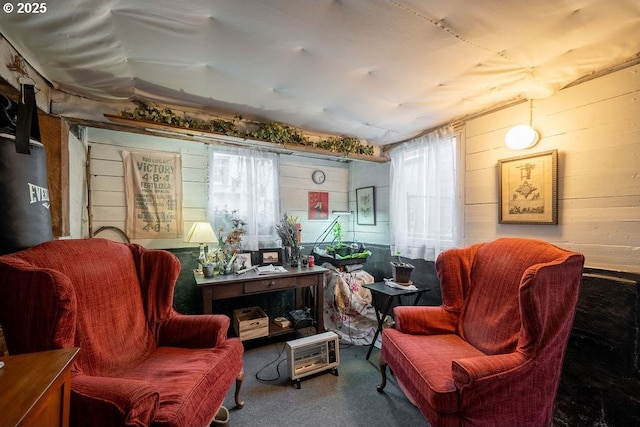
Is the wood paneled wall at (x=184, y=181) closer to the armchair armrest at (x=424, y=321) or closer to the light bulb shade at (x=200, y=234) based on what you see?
the light bulb shade at (x=200, y=234)

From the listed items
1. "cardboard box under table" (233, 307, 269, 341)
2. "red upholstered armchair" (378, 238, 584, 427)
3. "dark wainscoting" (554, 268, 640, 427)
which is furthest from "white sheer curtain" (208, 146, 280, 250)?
"dark wainscoting" (554, 268, 640, 427)

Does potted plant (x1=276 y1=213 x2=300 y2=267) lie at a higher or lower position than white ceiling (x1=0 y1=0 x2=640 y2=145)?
lower

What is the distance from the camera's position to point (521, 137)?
1902mm

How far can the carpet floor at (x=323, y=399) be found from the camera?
5.33 feet

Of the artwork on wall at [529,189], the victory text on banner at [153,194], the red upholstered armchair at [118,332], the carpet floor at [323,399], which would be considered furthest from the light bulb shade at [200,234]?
the artwork on wall at [529,189]

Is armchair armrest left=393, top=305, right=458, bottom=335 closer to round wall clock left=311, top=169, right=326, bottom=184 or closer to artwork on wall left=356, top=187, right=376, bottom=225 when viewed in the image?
artwork on wall left=356, top=187, right=376, bottom=225

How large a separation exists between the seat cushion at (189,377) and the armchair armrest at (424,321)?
1.12 meters

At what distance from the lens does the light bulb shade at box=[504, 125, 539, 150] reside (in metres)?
1.87

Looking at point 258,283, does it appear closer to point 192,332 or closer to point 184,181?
point 192,332

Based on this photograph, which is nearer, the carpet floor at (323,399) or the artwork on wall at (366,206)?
the carpet floor at (323,399)

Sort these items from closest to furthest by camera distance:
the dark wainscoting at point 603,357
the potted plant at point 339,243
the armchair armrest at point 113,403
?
1. the armchair armrest at point 113,403
2. the dark wainscoting at point 603,357
3. the potted plant at point 339,243

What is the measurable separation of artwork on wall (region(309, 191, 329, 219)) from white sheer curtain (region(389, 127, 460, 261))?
3.02ft

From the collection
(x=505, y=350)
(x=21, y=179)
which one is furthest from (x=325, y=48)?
(x=505, y=350)

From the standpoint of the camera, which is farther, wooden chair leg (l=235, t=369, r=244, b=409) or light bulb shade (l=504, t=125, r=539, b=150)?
light bulb shade (l=504, t=125, r=539, b=150)
